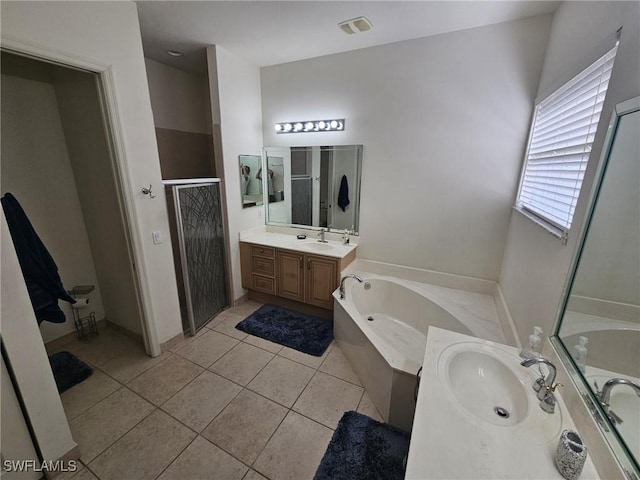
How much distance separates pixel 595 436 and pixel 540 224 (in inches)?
45.3

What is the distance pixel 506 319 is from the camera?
2000mm

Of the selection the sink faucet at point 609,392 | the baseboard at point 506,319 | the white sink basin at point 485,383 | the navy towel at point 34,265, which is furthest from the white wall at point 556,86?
the navy towel at point 34,265

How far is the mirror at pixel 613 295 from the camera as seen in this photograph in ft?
2.71

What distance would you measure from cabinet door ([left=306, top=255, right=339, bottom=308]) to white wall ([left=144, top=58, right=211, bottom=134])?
7.51 feet

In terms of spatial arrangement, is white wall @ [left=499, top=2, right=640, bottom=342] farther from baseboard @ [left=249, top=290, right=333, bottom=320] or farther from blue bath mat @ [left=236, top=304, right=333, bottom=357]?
baseboard @ [left=249, top=290, right=333, bottom=320]

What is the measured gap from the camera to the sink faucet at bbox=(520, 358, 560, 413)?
40.1 inches

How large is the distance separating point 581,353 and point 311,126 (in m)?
2.86

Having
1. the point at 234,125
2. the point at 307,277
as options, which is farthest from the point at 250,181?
the point at 307,277

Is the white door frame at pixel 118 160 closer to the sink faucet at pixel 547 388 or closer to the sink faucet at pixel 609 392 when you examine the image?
the sink faucet at pixel 547 388

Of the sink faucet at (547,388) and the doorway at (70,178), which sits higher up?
the doorway at (70,178)

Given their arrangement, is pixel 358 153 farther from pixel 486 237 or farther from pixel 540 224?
pixel 540 224

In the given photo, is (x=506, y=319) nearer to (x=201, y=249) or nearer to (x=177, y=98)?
(x=201, y=249)

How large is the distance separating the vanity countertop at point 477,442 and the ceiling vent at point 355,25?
2.56 metres

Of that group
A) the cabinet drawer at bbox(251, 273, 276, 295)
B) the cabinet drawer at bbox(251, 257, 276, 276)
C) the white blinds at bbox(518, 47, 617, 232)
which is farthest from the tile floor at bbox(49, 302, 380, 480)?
the white blinds at bbox(518, 47, 617, 232)
